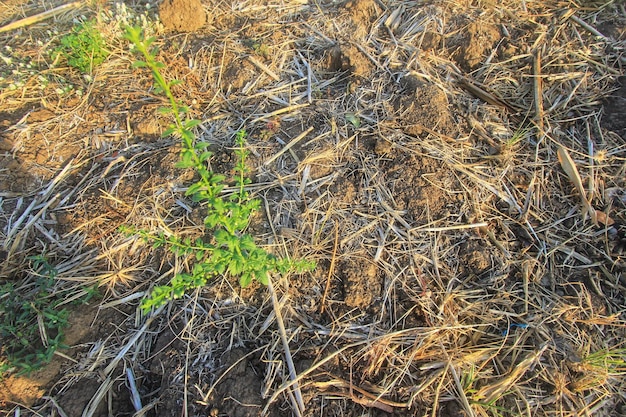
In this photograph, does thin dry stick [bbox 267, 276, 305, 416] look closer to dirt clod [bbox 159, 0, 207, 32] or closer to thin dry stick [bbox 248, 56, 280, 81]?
thin dry stick [bbox 248, 56, 280, 81]

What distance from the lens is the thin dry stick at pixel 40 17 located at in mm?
3221

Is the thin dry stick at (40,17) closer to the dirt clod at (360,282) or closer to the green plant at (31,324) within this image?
the green plant at (31,324)

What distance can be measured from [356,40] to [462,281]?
1.84 meters

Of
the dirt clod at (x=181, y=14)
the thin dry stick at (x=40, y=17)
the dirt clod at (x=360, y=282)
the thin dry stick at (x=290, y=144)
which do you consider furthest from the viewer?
the thin dry stick at (x=40, y=17)

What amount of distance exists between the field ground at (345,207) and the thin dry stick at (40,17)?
0.46 feet

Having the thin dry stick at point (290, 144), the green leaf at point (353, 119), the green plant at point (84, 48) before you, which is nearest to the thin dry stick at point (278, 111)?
the thin dry stick at point (290, 144)

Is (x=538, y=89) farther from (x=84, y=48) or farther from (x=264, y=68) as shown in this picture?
(x=84, y=48)

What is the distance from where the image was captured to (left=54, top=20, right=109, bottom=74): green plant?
2766mm

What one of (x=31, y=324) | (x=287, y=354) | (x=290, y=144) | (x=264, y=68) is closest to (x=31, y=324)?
(x=31, y=324)

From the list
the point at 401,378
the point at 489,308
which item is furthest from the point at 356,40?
the point at 401,378

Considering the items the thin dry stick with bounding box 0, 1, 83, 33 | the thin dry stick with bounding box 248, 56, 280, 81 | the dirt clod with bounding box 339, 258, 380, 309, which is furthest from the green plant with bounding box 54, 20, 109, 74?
the dirt clod with bounding box 339, 258, 380, 309

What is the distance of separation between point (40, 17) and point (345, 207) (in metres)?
3.10

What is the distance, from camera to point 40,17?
327cm

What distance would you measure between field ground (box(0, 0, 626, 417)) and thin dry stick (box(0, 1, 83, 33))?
14 centimetres
